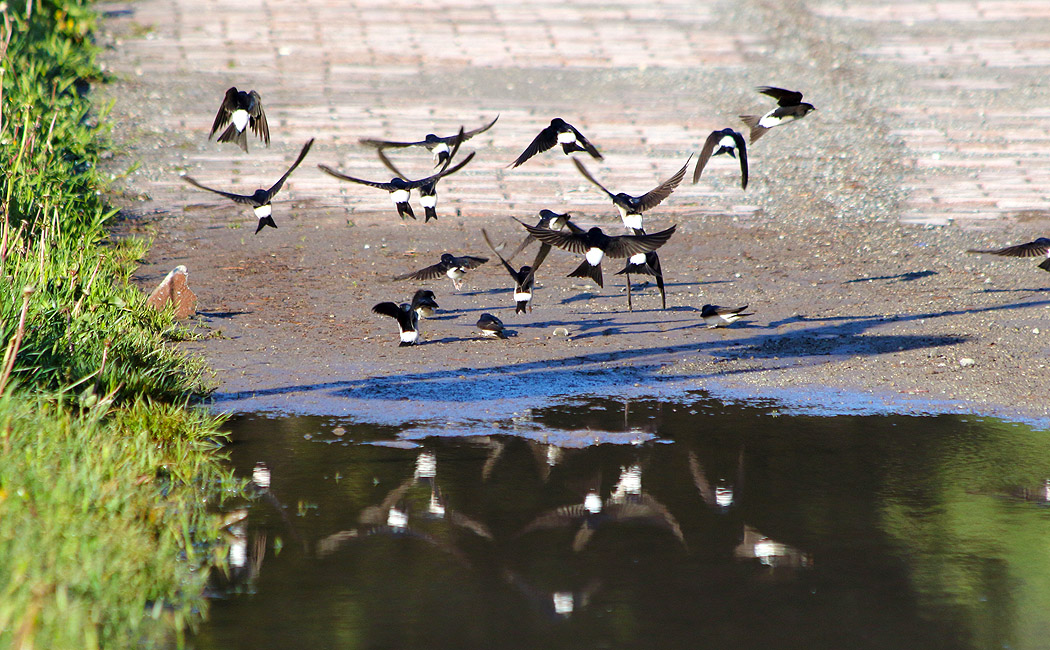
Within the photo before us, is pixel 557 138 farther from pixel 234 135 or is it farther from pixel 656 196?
pixel 234 135

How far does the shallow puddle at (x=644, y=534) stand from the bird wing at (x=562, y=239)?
95 cm

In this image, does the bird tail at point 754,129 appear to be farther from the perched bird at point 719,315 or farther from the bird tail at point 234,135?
the bird tail at point 234,135

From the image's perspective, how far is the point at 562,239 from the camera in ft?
19.1

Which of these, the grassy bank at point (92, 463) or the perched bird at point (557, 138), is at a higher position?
the perched bird at point (557, 138)

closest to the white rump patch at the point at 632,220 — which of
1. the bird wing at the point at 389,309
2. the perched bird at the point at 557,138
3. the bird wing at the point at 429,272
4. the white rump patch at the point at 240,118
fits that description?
the perched bird at the point at 557,138

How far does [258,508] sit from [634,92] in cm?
890

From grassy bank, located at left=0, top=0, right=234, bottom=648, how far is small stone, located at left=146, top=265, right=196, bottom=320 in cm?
10

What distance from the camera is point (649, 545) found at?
3949mm

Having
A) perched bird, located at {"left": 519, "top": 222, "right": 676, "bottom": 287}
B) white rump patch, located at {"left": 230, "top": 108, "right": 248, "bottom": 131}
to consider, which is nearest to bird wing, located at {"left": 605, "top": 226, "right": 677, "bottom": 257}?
perched bird, located at {"left": 519, "top": 222, "right": 676, "bottom": 287}

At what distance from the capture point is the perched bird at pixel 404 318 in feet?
19.6

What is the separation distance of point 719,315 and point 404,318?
186cm

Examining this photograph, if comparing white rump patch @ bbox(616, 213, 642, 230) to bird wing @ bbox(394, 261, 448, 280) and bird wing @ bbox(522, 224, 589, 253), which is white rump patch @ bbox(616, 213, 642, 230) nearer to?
bird wing @ bbox(522, 224, 589, 253)

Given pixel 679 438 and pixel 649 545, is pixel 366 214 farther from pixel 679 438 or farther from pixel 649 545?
pixel 649 545

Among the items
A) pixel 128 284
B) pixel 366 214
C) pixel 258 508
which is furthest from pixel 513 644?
pixel 366 214
